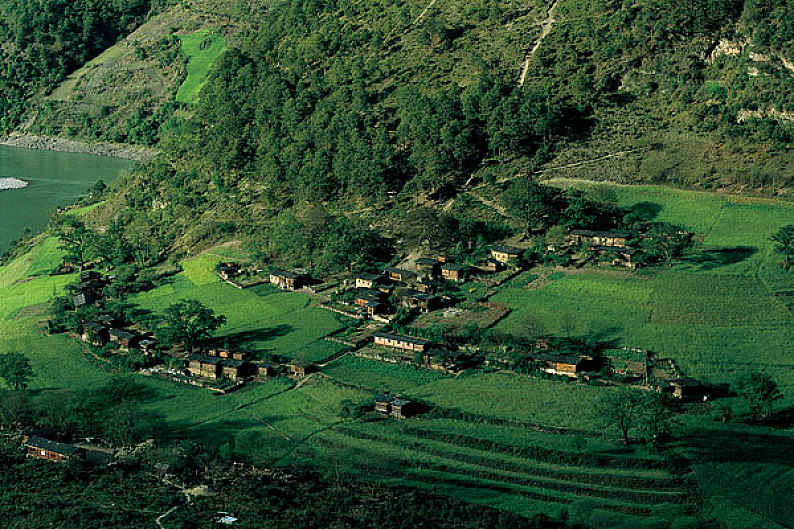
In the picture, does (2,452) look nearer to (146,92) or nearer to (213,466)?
(213,466)

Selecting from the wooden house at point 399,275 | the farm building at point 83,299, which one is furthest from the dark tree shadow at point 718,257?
the farm building at point 83,299

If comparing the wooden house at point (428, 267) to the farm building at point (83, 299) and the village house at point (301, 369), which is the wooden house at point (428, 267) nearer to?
the village house at point (301, 369)

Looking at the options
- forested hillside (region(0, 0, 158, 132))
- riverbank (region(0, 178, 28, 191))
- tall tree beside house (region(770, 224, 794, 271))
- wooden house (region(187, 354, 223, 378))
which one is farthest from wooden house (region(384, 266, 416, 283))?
forested hillside (region(0, 0, 158, 132))

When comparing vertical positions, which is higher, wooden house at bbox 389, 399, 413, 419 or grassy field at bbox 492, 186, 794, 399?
grassy field at bbox 492, 186, 794, 399

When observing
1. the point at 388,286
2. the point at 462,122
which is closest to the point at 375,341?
the point at 388,286

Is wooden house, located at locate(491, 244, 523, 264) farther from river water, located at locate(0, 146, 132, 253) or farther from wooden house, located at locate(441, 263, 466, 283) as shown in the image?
river water, located at locate(0, 146, 132, 253)

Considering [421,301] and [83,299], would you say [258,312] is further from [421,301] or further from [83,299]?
[83,299]
